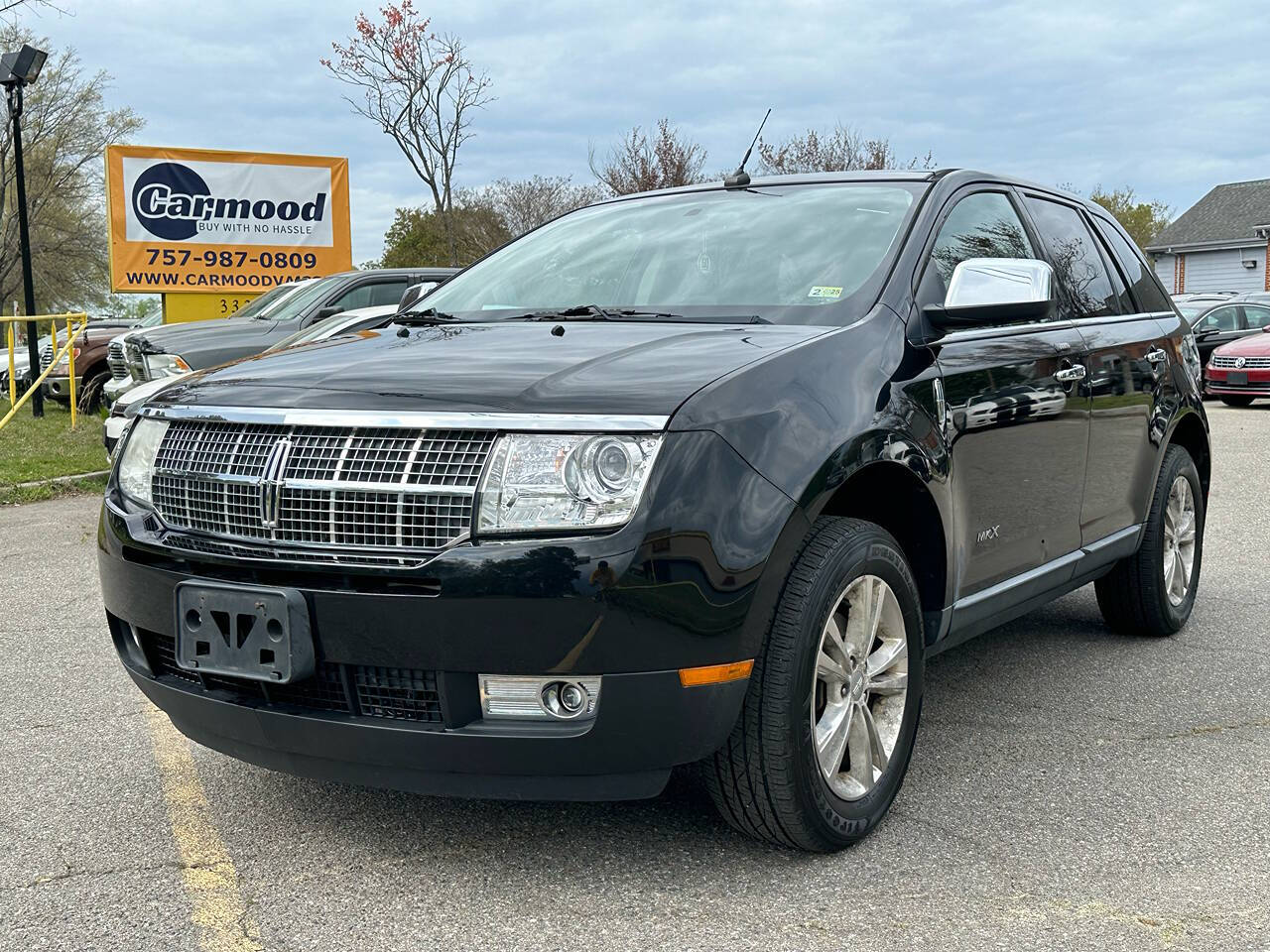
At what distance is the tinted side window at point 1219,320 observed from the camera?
21438mm

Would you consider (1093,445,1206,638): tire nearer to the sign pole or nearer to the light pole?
the sign pole

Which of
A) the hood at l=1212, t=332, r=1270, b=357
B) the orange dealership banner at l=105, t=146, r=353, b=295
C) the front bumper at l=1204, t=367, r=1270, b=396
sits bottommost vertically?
the front bumper at l=1204, t=367, r=1270, b=396

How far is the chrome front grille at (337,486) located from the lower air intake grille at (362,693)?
28 centimetres

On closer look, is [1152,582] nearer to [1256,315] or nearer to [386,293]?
[386,293]

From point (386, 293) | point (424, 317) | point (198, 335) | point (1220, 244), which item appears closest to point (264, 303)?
point (386, 293)

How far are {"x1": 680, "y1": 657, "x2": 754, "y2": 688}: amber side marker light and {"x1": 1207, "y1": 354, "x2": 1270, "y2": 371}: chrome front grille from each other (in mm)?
17960

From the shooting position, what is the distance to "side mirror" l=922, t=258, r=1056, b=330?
359 centimetres

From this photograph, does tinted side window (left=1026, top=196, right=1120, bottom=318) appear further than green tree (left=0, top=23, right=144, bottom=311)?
No

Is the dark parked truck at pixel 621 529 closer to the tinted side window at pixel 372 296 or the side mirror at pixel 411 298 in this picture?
the side mirror at pixel 411 298

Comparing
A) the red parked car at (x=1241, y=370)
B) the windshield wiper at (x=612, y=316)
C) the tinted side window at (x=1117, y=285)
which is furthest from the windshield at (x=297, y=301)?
the red parked car at (x=1241, y=370)

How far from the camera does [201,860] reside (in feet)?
10.4

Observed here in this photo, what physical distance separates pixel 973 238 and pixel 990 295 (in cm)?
61

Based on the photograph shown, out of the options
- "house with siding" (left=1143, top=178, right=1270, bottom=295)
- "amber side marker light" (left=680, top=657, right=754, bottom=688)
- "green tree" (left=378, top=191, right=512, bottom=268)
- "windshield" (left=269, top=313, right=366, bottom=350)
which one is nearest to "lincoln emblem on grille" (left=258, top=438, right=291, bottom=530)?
"amber side marker light" (left=680, top=657, right=754, bottom=688)

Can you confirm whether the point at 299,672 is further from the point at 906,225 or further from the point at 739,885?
the point at 906,225
